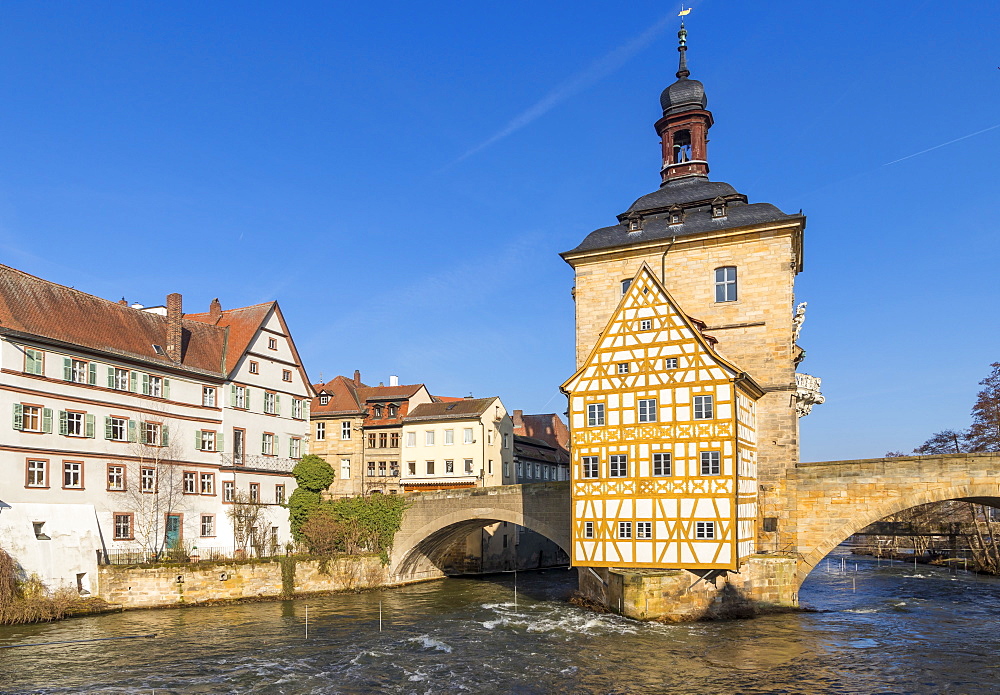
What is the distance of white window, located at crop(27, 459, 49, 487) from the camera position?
105 feet

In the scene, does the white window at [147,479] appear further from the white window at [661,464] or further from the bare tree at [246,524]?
the white window at [661,464]

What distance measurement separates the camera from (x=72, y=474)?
33688mm

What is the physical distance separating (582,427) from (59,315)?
2242cm

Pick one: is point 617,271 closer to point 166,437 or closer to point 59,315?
point 166,437

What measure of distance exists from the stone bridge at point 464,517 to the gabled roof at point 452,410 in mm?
9449

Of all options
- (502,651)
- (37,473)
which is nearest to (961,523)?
(502,651)

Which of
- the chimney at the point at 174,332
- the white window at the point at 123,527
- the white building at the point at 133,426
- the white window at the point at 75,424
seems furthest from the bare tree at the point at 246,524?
the white window at the point at 75,424

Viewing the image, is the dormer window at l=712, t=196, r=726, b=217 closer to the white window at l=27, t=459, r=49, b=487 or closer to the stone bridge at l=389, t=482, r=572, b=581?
the stone bridge at l=389, t=482, r=572, b=581

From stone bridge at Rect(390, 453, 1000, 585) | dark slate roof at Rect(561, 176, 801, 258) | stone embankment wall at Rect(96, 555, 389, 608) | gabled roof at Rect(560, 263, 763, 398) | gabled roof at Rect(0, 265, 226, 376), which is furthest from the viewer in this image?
dark slate roof at Rect(561, 176, 801, 258)

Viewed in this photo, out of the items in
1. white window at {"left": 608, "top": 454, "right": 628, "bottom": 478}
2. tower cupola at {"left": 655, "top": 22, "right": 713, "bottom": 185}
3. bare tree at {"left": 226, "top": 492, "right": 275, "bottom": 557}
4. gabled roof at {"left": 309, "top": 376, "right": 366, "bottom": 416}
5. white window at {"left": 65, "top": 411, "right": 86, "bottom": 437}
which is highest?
tower cupola at {"left": 655, "top": 22, "right": 713, "bottom": 185}

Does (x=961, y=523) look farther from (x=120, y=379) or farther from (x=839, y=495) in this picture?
(x=120, y=379)

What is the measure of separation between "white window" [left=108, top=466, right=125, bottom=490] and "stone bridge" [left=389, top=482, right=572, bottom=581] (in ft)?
43.4

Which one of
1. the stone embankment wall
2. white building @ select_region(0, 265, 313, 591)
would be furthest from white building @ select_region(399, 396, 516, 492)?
the stone embankment wall

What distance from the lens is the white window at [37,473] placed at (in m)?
32.2
